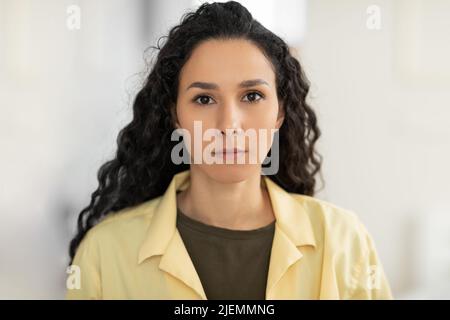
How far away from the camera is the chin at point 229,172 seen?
1.13 m

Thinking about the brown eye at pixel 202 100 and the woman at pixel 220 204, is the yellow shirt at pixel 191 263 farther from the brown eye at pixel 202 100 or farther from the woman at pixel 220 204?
the brown eye at pixel 202 100

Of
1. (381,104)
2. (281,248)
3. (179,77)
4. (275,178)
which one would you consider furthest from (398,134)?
(179,77)

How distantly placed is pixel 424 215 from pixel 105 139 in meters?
0.98

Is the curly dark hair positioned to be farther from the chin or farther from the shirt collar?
the chin

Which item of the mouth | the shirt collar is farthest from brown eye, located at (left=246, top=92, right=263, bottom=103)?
the shirt collar

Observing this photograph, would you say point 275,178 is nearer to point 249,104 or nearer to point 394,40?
point 249,104

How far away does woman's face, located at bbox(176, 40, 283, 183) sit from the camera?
3.62ft

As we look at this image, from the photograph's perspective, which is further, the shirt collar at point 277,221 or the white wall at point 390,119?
the white wall at point 390,119

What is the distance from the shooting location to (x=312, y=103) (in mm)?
1572

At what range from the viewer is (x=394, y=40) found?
1587 millimetres

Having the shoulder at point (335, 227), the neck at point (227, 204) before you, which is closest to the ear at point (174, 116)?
the neck at point (227, 204)

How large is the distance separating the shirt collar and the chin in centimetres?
14

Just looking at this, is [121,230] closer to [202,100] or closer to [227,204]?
[227,204]

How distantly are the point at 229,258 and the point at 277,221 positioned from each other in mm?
138
